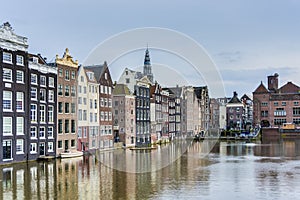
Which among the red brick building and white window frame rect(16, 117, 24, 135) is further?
the red brick building

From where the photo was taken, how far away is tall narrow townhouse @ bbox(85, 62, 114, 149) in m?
66.8

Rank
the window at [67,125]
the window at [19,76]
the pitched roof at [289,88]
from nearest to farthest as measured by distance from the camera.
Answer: the window at [19,76]
the window at [67,125]
the pitched roof at [289,88]

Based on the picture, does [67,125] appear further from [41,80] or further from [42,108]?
[41,80]

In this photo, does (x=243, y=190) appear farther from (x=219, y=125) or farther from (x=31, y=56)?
(x=219, y=125)

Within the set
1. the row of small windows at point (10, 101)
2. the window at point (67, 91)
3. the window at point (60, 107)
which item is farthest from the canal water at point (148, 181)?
the window at point (67, 91)

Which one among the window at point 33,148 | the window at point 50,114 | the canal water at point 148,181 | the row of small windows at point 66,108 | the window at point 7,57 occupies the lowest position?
the canal water at point 148,181

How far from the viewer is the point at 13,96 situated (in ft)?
152

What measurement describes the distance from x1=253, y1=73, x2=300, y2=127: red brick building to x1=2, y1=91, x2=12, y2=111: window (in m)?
106

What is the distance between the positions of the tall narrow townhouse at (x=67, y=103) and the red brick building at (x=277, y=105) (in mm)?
91754

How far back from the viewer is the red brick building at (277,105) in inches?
5295

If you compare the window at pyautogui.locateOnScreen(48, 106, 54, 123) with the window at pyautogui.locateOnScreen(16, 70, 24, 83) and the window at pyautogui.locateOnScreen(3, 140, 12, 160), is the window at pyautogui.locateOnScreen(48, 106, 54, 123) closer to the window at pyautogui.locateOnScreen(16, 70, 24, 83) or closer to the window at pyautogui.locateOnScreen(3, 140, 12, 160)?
the window at pyautogui.locateOnScreen(16, 70, 24, 83)

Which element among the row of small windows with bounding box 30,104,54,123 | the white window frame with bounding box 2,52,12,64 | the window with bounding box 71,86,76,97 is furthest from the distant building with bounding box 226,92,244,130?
the white window frame with bounding box 2,52,12,64

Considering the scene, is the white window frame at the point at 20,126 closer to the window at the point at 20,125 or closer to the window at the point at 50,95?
the window at the point at 20,125

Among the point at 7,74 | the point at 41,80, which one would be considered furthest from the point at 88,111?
the point at 7,74
